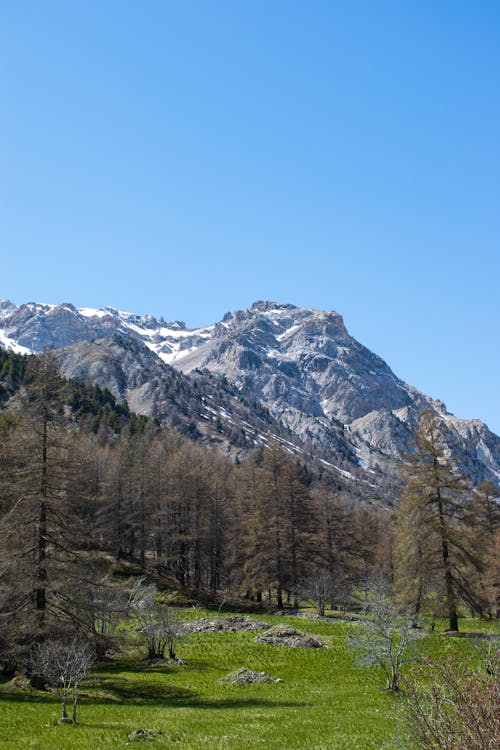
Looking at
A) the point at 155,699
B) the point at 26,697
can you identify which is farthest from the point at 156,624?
the point at 26,697

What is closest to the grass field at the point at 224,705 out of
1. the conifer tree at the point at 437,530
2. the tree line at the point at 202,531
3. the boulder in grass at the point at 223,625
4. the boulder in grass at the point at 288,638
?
the boulder in grass at the point at 288,638

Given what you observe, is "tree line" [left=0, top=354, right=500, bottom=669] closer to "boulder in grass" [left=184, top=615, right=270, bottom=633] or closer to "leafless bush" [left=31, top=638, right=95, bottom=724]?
"leafless bush" [left=31, top=638, right=95, bottom=724]

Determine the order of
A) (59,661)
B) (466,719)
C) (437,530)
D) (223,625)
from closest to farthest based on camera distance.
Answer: (466,719) → (59,661) → (437,530) → (223,625)

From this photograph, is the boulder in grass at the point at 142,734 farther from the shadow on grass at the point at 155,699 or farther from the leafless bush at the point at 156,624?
the leafless bush at the point at 156,624

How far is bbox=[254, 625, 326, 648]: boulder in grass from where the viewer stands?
36.6 meters

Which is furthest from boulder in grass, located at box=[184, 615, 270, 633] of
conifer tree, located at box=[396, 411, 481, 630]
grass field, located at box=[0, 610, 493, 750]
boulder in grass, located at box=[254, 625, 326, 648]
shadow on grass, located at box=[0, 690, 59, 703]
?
shadow on grass, located at box=[0, 690, 59, 703]

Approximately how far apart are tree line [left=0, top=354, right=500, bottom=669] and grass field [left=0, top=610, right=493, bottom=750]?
134 inches

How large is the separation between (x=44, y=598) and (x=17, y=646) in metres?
2.11

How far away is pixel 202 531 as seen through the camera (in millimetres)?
64750

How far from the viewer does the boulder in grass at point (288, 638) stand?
120 ft

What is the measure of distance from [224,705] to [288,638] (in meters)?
15.6

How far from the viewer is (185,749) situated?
631 inches

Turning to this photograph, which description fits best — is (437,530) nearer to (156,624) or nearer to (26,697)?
(156,624)

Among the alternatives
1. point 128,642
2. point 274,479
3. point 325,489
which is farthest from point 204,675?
point 325,489
